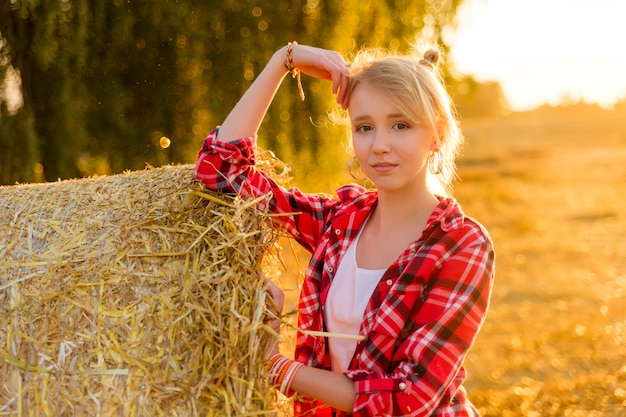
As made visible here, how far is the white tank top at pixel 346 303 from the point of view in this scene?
2.49 m

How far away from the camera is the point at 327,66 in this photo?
8.70ft

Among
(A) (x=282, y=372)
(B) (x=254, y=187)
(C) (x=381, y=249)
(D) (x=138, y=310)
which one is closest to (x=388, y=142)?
(C) (x=381, y=249)

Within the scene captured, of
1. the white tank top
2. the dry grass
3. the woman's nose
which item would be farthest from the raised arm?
the dry grass

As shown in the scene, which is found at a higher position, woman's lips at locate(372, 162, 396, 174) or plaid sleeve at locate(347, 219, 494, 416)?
woman's lips at locate(372, 162, 396, 174)

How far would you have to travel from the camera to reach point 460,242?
234cm

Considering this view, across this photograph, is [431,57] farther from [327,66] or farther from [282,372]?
[282,372]

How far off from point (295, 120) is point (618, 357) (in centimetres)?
361

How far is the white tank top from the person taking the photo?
249 cm

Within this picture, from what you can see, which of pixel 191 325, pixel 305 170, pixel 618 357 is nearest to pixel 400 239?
pixel 191 325

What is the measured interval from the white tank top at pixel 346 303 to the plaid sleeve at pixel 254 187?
0.26 meters

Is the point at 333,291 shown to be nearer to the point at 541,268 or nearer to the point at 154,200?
the point at 154,200

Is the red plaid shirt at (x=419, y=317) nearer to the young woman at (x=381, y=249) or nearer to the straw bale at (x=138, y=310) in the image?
the young woman at (x=381, y=249)

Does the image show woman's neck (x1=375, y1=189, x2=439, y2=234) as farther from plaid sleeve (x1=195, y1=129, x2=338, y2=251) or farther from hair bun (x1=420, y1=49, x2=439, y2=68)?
hair bun (x1=420, y1=49, x2=439, y2=68)

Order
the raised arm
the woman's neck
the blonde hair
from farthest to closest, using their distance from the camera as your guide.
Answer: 1. the raised arm
2. the woman's neck
3. the blonde hair
